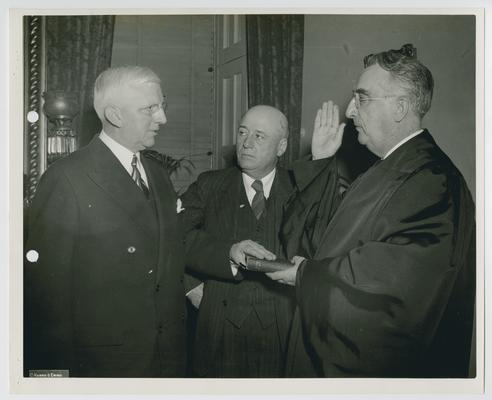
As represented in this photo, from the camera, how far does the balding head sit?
1932 millimetres

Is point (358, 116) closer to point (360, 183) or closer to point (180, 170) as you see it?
point (360, 183)

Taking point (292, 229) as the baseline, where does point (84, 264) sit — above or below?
below

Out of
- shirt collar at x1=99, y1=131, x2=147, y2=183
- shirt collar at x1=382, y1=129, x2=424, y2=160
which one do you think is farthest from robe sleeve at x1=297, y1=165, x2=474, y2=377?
shirt collar at x1=99, y1=131, x2=147, y2=183

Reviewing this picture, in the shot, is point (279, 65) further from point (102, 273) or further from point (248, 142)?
point (102, 273)

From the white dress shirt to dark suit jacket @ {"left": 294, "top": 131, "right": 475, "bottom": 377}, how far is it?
2.33 ft

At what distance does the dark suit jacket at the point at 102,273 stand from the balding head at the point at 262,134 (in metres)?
0.33

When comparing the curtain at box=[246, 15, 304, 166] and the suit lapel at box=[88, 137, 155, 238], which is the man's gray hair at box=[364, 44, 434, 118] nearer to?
the curtain at box=[246, 15, 304, 166]

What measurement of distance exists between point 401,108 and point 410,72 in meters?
0.14

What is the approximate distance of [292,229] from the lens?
1924 millimetres

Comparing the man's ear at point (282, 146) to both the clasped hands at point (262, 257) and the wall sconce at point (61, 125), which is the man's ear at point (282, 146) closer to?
the clasped hands at point (262, 257)

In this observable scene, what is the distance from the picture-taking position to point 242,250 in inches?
75.7

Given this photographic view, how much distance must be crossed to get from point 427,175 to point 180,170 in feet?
2.97

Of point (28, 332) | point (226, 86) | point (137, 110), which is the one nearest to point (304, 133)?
point (226, 86)
